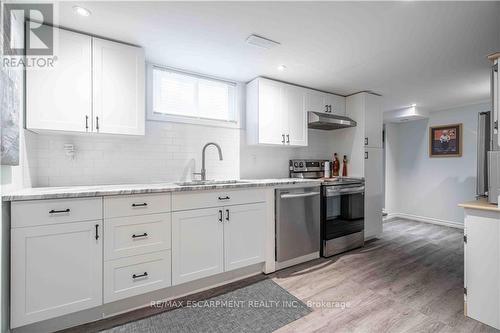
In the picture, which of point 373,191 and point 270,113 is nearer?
point 270,113

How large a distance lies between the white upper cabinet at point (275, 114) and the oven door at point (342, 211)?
845mm

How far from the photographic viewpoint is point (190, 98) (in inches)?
110

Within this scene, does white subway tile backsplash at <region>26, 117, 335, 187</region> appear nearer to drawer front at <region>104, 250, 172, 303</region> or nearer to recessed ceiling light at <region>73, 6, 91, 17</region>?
drawer front at <region>104, 250, 172, 303</region>

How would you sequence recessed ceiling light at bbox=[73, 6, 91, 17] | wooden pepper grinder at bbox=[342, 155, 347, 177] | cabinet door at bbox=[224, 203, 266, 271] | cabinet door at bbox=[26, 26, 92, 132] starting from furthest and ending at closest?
wooden pepper grinder at bbox=[342, 155, 347, 177] < cabinet door at bbox=[224, 203, 266, 271] < cabinet door at bbox=[26, 26, 92, 132] < recessed ceiling light at bbox=[73, 6, 91, 17]

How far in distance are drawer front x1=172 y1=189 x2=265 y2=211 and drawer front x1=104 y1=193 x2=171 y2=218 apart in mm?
90

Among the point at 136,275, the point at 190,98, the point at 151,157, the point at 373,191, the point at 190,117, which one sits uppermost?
the point at 190,98

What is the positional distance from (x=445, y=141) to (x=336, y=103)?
2659 mm

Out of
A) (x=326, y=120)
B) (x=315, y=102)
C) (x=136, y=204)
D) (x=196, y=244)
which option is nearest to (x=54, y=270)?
(x=136, y=204)

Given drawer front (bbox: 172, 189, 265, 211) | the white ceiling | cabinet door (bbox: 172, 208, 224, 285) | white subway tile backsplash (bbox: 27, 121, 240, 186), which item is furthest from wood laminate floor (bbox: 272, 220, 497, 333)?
the white ceiling

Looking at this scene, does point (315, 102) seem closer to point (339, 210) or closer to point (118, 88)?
point (339, 210)

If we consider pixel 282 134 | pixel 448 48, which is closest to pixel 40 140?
pixel 282 134

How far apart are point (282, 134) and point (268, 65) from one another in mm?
889

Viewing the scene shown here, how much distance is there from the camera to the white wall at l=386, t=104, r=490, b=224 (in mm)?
4203

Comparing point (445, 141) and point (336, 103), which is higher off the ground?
point (336, 103)
